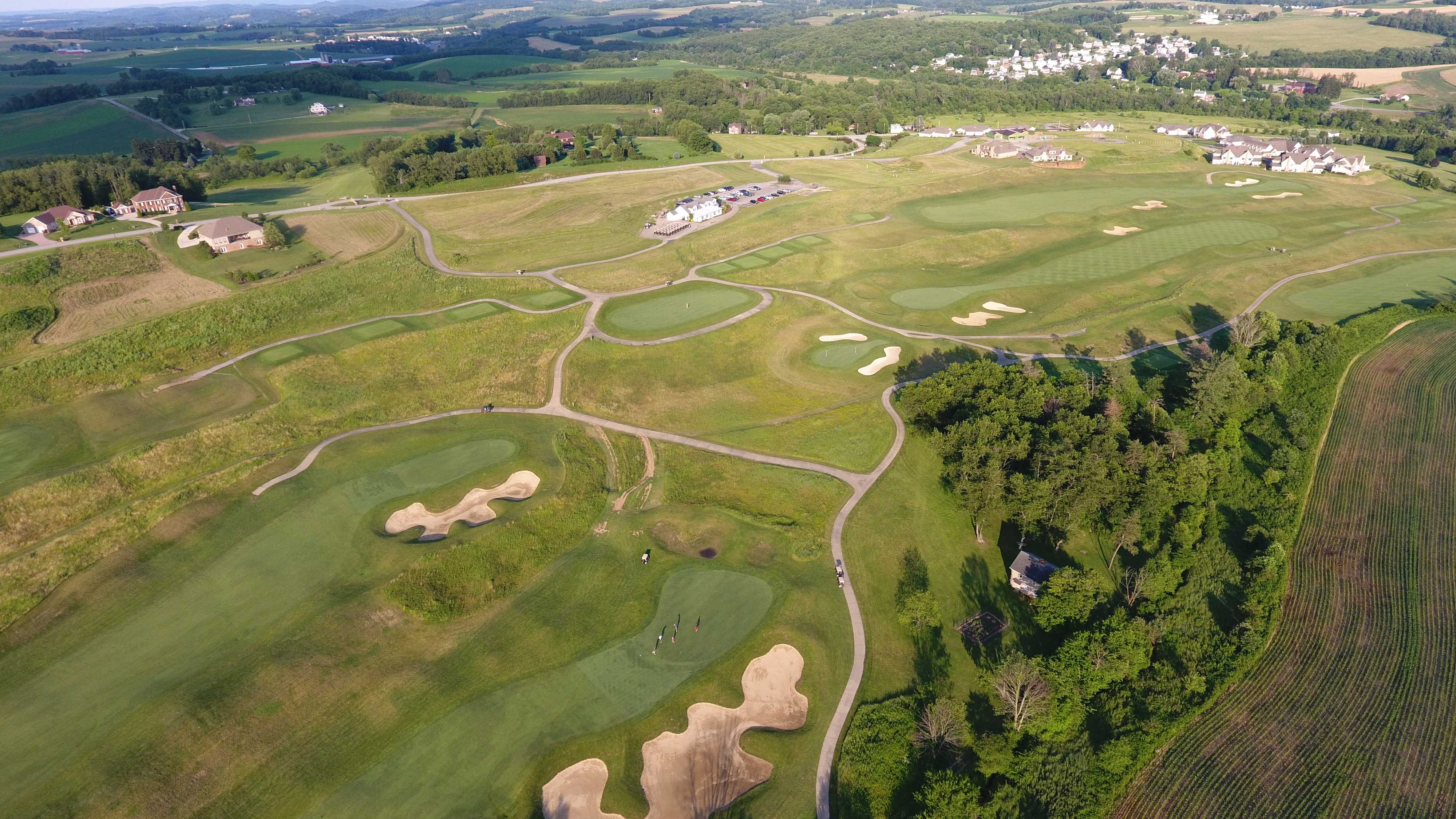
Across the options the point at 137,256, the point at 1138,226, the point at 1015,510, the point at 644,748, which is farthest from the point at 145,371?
the point at 1138,226

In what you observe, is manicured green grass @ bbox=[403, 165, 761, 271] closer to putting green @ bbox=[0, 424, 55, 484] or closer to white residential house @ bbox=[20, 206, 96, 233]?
white residential house @ bbox=[20, 206, 96, 233]

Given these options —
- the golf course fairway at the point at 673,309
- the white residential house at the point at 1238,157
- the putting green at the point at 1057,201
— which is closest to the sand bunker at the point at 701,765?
the golf course fairway at the point at 673,309

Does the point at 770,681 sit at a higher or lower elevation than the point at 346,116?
Answer: lower

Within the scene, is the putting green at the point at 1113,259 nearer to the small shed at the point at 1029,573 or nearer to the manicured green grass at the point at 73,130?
the small shed at the point at 1029,573

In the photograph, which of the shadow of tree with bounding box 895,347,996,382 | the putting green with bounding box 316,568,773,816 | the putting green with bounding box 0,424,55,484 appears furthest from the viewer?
the shadow of tree with bounding box 895,347,996,382

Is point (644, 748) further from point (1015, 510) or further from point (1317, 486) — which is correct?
point (1317, 486)

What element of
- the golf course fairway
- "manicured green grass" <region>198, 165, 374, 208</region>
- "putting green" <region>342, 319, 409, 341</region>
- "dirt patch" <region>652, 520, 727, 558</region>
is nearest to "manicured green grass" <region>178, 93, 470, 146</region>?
"manicured green grass" <region>198, 165, 374, 208</region>

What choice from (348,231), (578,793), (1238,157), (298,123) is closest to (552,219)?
(348,231)
